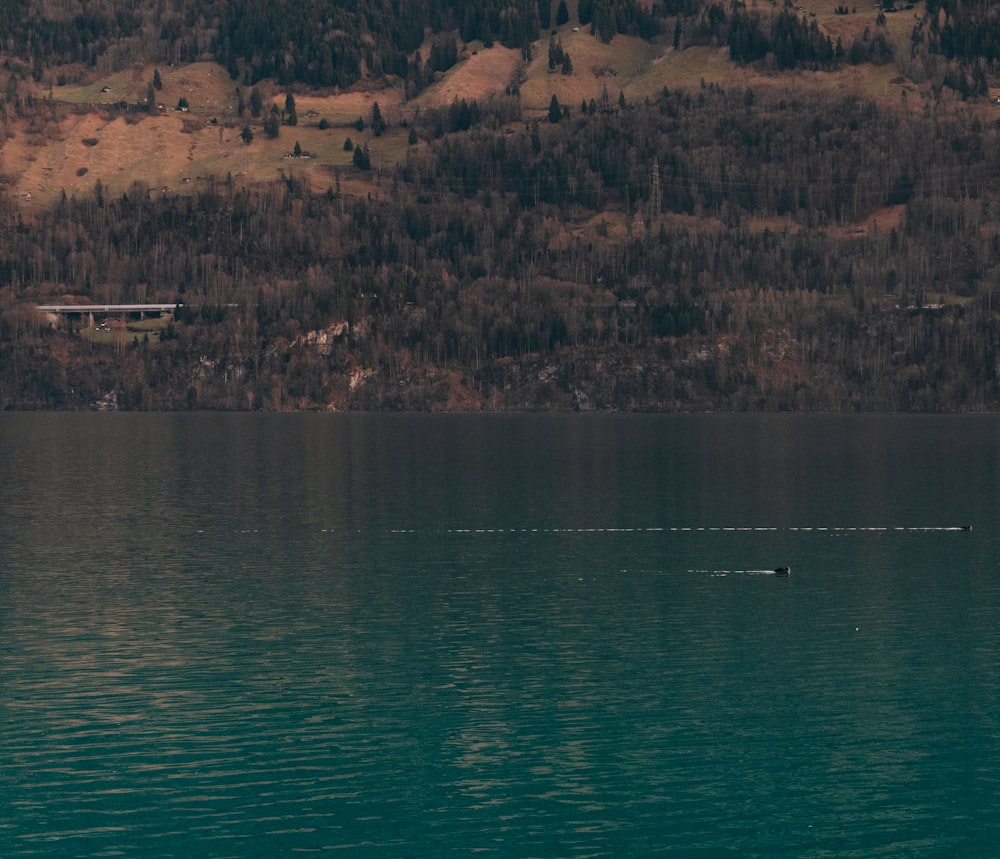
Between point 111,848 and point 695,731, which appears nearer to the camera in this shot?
point 111,848

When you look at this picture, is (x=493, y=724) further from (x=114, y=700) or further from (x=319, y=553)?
(x=319, y=553)

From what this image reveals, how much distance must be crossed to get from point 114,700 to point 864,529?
94.6m

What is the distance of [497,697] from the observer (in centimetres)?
7281

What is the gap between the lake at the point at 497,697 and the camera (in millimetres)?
54250

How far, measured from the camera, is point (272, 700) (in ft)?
236

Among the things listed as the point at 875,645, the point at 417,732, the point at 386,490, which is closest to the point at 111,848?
the point at 417,732

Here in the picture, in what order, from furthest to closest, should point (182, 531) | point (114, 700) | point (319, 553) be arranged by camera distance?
1. point (182, 531)
2. point (319, 553)
3. point (114, 700)

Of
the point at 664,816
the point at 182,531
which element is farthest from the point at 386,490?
the point at 664,816

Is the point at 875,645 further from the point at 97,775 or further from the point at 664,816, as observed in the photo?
the point at 97,775

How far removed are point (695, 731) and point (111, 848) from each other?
26307 millimetres

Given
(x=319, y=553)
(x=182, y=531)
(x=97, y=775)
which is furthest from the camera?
(x=182, y=531)

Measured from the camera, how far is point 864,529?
5901 inches

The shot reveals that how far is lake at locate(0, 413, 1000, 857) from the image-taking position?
2136 inches

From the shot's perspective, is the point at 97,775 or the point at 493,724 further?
the point at 493,724
